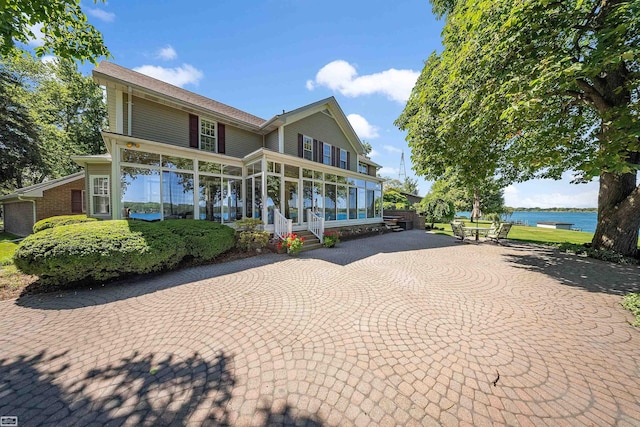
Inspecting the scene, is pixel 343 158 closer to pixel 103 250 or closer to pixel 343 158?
pixel 343 158

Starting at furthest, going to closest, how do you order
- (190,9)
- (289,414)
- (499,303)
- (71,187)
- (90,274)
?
(71,187), (190,9), (90,274), (499,303), (289,414)

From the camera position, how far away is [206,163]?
10406mm

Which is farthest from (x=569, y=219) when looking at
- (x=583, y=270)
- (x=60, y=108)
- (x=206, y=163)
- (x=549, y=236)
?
(x=60, y=108)

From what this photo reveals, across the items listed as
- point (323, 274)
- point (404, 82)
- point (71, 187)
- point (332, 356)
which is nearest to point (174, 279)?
point (323, 274)

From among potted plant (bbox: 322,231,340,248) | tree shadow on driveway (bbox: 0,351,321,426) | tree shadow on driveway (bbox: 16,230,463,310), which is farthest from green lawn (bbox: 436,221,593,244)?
tree shadow on driveway (bbox: 0,351,321,426)

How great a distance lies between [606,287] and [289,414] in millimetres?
8107

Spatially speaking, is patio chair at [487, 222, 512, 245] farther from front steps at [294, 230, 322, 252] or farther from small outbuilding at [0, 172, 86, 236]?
small outbuilding at [0, 172, 86, 236]

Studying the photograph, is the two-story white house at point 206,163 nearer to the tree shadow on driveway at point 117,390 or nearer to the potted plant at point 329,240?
the potted plant at point 329,240

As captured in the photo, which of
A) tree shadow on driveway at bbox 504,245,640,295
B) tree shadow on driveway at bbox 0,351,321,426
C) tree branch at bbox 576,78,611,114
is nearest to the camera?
tree shadow on driveway at bbox 0,351,321,426

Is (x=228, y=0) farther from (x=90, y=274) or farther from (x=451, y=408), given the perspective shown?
(x=451, y=408)

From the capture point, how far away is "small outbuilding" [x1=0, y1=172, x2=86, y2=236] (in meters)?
14.1

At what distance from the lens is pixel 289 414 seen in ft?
7.06

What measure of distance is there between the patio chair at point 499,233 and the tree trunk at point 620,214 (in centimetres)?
284

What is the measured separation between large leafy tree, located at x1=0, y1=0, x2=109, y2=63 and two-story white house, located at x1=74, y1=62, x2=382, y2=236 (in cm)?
250
